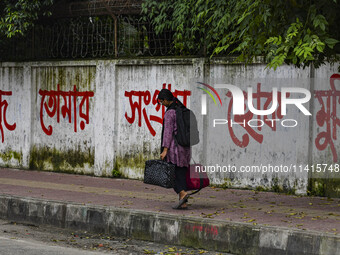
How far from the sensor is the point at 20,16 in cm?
1380

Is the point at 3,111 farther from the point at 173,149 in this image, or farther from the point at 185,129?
the point at 185,129

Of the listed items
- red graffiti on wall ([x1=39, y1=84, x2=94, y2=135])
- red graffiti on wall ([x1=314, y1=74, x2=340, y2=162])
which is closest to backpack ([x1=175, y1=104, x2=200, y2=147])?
red graffiti on wall ([x1=314, y1=74, x2=340, y2=162])

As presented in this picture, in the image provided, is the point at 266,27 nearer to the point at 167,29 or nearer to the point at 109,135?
the point at 167,29

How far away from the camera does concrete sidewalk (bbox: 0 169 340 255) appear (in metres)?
7.82

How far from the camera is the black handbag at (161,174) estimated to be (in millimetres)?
9148

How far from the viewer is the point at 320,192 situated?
10742 mm

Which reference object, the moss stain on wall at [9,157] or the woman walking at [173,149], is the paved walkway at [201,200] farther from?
the moss stain on wall at [9,157]

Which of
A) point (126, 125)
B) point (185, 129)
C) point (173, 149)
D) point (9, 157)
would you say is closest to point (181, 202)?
point (173, 149)

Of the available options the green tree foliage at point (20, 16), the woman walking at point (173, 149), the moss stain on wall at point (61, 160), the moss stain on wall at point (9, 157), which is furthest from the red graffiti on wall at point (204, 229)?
the moss stain on wall at point (9, 157)

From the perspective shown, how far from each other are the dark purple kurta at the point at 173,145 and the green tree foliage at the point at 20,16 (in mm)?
5609

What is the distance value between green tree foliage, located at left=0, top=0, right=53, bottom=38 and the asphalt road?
17.7 feet

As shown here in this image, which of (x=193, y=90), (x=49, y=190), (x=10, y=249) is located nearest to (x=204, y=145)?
(x=193, y=90)

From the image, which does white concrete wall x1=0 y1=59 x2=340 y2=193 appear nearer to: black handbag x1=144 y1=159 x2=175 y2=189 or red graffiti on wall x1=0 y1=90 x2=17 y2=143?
red graffiti on wall x1=0 y1=90 x2=17 y2=143

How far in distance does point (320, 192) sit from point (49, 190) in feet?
14.2
